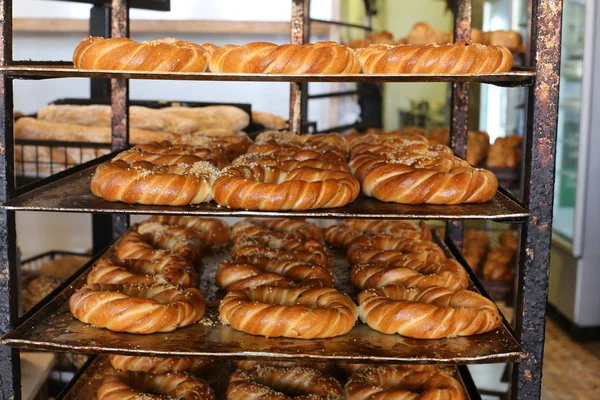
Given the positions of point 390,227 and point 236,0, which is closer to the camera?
point 390,227

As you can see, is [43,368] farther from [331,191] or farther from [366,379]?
[331,191]

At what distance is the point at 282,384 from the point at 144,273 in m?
0.48

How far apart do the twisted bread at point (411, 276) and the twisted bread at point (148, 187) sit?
51cm

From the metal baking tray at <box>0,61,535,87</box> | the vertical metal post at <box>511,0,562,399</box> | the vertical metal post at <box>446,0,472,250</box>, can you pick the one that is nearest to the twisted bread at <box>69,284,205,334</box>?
the metal baking tray at <box>0,61,535,87</box>

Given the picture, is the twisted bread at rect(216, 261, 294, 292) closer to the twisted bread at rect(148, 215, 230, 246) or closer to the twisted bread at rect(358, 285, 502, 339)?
the twisted bread at rect(358, 285, 502, 339)

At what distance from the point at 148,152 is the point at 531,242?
1034mm

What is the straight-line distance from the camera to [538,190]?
155 centimetres

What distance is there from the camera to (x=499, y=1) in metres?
5.31

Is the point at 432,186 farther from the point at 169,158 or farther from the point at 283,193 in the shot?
the point at 169,158

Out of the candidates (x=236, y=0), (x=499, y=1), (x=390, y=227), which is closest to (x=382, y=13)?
(x=499, y=1)

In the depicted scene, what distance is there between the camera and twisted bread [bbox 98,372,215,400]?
5.66ft

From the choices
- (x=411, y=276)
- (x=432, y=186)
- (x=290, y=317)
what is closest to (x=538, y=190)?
(x=432, y=186)

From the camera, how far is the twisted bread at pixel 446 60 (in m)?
1.60

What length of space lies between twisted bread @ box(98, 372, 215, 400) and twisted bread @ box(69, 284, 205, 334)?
0.18 m
